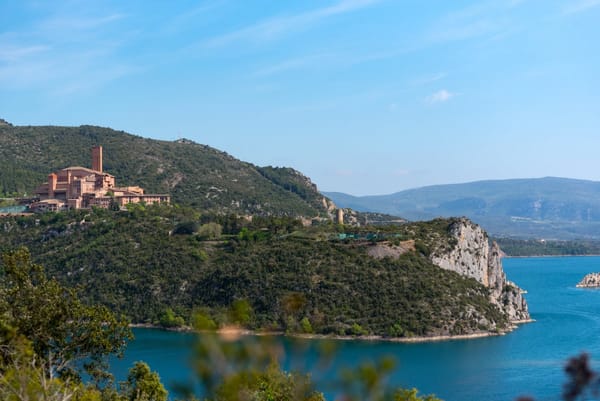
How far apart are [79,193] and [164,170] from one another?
2590cm

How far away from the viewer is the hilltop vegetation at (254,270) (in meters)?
50.5

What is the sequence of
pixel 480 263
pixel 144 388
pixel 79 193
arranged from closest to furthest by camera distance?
1. pixel 144 388
2. pixel 480 263
3. pixel 79 193

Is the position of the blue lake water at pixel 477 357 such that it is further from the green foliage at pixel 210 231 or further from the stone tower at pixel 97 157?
the stone tower at pixel 97 157

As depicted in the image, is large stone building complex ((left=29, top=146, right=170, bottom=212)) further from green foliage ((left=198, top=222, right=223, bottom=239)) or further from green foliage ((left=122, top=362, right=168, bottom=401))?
green foliage ((left=122, top=362, right=168, bottom=401))

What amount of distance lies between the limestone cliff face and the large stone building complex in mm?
30378

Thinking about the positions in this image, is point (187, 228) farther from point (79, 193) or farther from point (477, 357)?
point (477, 357)

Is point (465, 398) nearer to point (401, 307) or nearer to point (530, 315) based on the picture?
point (401, 307)

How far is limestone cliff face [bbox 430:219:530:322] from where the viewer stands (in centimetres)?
5800

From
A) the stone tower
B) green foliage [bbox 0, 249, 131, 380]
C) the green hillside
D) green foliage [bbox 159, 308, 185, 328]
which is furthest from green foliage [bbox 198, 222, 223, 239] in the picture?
green foliage [bbox 0, 249, 131, 380]

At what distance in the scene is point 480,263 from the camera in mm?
61781

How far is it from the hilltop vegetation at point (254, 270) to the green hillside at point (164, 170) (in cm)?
2089

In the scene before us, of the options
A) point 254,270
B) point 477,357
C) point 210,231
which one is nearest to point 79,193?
point 210,231

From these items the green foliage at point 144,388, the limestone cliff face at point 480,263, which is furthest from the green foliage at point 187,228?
the green foliage at point 144,388

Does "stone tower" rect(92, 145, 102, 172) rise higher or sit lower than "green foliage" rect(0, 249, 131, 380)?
higher
